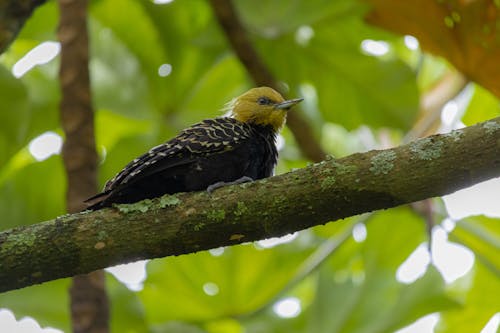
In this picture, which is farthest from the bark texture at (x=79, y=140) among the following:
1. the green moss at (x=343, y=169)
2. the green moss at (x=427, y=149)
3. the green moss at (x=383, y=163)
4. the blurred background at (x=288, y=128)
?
the green moss at (x=427, y=149)

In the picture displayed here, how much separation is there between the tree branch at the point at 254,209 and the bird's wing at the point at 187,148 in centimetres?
44

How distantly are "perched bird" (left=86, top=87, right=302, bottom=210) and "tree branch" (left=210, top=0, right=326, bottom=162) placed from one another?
0.50m

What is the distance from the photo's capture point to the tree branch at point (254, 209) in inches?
123

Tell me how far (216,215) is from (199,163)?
2.72 ft

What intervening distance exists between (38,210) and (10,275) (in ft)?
6.92

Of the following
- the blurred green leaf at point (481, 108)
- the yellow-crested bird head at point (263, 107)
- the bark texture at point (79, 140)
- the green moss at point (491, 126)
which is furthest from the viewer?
the blurred green leaf at point (481, 108)

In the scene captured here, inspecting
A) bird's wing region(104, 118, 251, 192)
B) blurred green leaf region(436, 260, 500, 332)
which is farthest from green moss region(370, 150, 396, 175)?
blurred green leaf region(436, 260, 500, 332)

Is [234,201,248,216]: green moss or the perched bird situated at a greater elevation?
the perched bird

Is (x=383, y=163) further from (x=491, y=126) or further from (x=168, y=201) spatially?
(x=168, y=201)

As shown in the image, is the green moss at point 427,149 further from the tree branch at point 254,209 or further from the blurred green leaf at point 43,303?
the blurred green leaf at point 43,303

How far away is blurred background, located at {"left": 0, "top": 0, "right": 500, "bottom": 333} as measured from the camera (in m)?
5.14

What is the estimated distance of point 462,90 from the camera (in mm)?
5617

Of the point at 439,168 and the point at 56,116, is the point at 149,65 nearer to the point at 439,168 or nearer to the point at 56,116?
the point at 56,116

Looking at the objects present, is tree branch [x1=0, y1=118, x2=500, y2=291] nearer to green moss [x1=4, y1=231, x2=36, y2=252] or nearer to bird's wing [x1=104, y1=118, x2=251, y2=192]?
green moss [x1=4, y1=231, x2=36, y2=252]
